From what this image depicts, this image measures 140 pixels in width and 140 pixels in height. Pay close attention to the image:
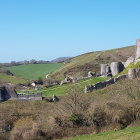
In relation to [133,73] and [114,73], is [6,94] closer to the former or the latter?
[133,73]

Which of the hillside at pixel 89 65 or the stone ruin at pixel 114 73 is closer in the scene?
the stone ruin at pixel 114 73

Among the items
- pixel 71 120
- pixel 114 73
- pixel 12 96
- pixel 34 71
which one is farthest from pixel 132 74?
pixel 34 71

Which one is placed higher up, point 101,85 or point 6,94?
point 101,85

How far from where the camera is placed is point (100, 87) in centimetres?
4281

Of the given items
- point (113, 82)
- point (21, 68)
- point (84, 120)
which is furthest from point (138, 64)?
point (21, 68)

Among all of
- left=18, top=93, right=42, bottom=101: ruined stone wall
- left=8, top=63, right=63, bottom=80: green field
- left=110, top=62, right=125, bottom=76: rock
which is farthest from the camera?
left=8, top=63, right=63, bottom=80: green field

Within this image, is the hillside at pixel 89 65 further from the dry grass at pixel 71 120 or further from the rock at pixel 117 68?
the dry grass at pixel 71 120

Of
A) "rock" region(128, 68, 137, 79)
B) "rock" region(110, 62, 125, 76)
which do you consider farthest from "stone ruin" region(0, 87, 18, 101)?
"rock" region(110, 62, 125, 76)

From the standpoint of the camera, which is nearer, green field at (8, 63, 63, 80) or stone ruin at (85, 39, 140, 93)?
stone ruin at (85, 39, 140, 93)

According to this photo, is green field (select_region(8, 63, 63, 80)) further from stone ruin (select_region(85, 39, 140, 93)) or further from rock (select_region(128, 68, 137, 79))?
rock (select_region(128, 68, 137, 79))

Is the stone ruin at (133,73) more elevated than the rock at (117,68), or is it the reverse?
the rock at (117,68)

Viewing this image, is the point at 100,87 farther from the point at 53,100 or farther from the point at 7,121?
the point at 7,121

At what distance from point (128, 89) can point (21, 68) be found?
89.9 meters

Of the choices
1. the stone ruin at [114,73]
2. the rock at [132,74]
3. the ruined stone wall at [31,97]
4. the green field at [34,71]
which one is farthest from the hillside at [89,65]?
the ruined stone wall at [31,97]
